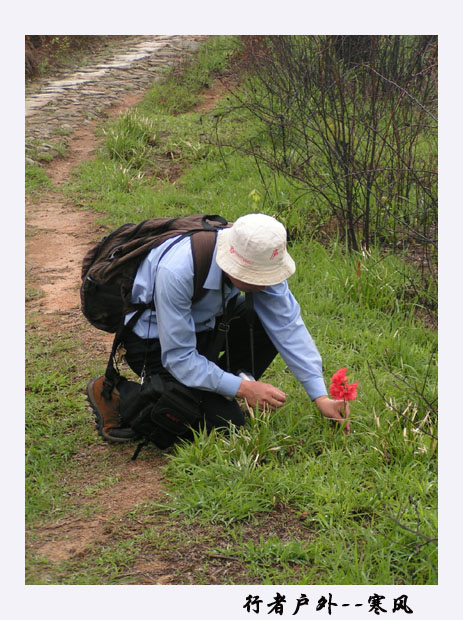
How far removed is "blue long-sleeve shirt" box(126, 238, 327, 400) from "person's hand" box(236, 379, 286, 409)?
0.15 ft

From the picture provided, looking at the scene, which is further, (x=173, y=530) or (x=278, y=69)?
(x=278, y=69)

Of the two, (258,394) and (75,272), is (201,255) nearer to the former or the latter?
(258,394)

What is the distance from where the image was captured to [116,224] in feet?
21.7

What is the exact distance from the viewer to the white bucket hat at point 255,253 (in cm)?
275

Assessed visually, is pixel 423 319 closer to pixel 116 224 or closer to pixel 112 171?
pixel 116 224

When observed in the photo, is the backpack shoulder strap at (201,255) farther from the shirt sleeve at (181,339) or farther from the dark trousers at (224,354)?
the dark trousers at (224,354)

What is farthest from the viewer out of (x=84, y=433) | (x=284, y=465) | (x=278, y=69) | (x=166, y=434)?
(x=278, y=69)

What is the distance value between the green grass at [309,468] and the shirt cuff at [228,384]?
0.61ft

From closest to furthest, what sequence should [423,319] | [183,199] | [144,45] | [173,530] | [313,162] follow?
[173,530] < [423,319] < [313,162] < [183,199] < [144,45]

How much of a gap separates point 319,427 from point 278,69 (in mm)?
5482

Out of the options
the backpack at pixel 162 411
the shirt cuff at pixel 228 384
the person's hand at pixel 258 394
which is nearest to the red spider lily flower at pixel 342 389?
the person's hand at pixel 258 394

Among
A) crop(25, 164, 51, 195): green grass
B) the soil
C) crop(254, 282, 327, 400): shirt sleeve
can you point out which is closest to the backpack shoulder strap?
crop(254, 282, 327, 400): shirt sleeve

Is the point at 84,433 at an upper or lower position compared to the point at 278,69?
lower

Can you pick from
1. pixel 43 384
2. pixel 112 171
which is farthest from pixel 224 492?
pixel 112 171
